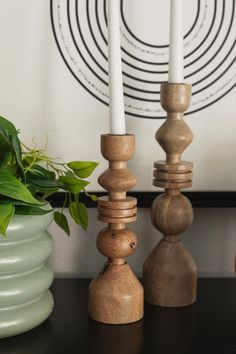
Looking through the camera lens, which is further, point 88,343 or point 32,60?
point 32,60

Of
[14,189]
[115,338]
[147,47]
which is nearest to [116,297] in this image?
[115,338]

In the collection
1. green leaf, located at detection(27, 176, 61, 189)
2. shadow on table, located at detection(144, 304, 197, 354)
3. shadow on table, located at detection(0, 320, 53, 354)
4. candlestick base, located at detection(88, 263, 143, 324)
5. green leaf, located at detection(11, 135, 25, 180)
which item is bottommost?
shadow on table, located at detection(144, 304, 197, 354)

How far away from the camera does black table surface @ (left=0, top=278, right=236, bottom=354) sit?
19.7 inches

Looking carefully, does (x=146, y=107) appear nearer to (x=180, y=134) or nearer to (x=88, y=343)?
(x=180, y=134)

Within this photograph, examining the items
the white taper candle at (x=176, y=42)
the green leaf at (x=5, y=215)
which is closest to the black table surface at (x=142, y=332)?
the green leaf at (x=5, y=215)

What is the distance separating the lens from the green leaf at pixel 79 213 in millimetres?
587

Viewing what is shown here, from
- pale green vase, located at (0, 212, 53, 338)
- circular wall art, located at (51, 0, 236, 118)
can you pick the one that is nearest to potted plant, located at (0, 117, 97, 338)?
pale green vase, located at (0, 212, 53, 338)

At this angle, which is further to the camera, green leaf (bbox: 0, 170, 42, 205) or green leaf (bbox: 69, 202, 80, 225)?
green leaf (bbox: 69, 202, 80, 225)

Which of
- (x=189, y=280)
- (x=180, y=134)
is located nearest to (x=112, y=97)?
(x=180, y=134)

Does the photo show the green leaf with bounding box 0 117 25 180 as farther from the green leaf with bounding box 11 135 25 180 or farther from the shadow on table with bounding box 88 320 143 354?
the shadow on table with bounding box 88 320 143 354

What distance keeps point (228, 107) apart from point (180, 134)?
9 centimetres

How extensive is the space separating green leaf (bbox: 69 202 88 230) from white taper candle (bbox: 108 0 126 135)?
0.09 meters

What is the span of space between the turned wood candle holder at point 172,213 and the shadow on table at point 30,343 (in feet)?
0.36

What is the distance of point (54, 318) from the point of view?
0.55 meters
